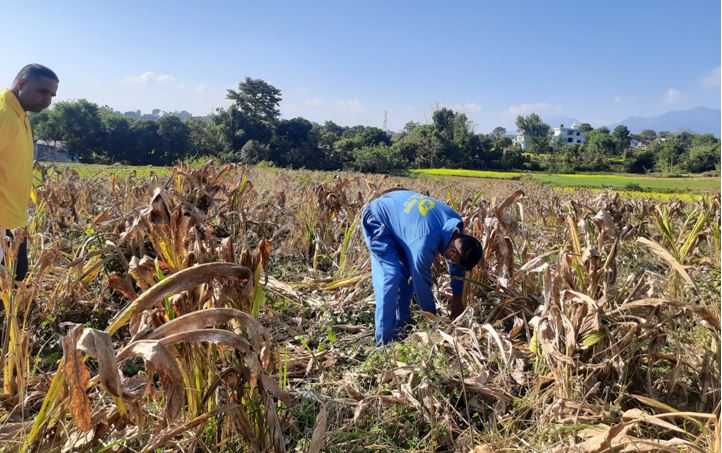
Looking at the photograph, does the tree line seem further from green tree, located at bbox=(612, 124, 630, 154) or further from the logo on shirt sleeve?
the logo on shirt sleeve

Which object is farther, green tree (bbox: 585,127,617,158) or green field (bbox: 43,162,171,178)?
green tree (bbox: 585,127,617,158)

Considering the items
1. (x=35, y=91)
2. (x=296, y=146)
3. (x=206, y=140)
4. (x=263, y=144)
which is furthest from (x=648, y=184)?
(x=206, y=140)

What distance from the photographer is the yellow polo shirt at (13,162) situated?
2.48m

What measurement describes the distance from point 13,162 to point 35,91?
41 centimetres

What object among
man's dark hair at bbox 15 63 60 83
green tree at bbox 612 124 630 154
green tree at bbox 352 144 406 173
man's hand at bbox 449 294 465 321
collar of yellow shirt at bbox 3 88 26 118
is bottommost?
man's hand at bbox 449 294 465 321

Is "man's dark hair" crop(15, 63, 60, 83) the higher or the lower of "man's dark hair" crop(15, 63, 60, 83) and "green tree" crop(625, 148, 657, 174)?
the lower

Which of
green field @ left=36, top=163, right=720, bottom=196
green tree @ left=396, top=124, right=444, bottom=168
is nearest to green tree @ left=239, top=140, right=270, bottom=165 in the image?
green field @ left=36, top=163, right=720, bottom=196

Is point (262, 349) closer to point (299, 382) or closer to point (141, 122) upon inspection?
point (299, 382)

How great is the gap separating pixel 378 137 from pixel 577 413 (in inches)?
1799

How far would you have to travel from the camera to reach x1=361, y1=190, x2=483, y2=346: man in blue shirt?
112 inches

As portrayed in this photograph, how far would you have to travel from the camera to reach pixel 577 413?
5.90ft

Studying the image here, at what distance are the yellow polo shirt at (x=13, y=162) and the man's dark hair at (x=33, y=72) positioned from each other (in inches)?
4.5

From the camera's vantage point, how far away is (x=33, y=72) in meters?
2.55

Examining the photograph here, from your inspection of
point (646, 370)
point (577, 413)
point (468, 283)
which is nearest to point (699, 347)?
point (646, 370)
